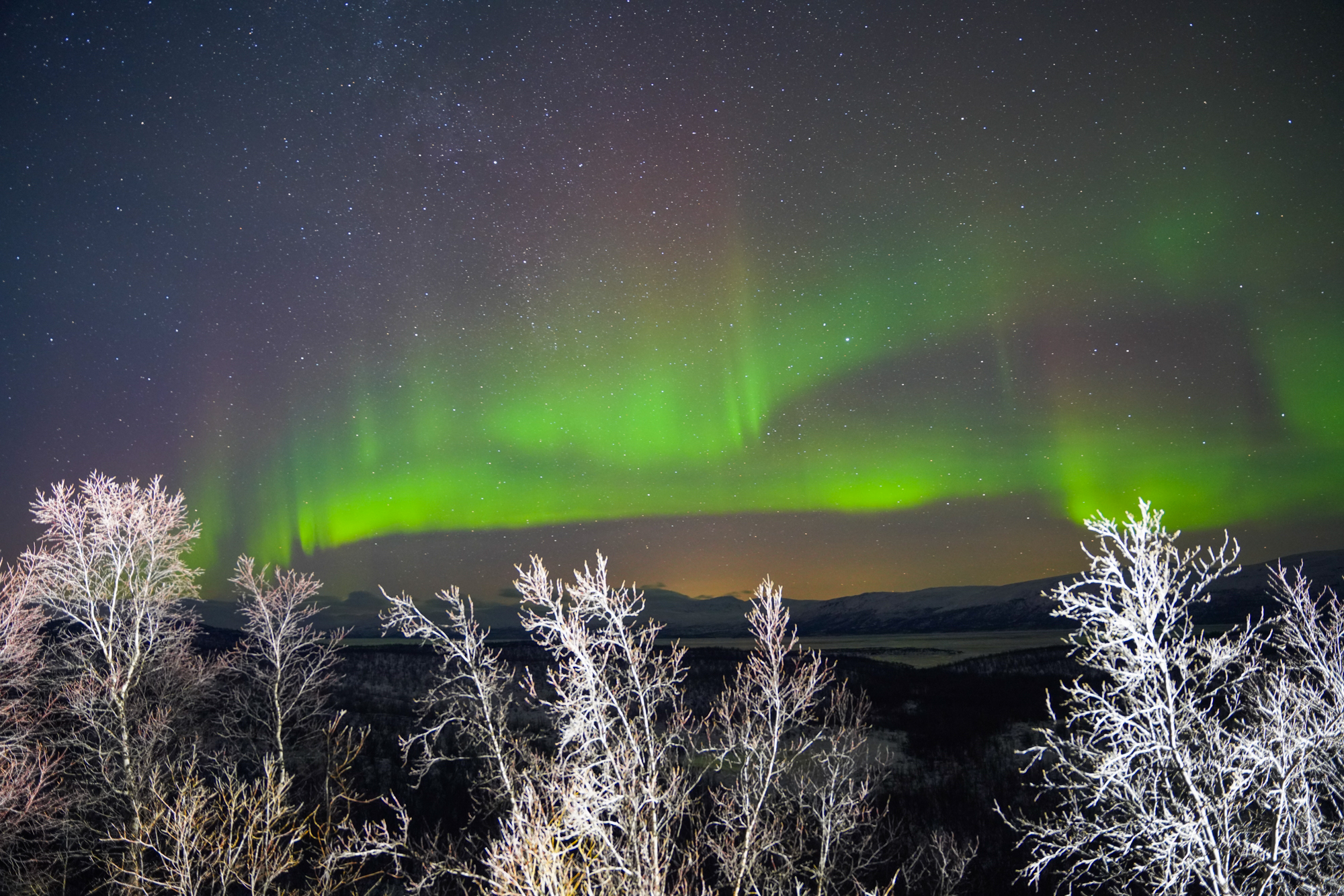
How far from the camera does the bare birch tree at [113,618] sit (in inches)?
631

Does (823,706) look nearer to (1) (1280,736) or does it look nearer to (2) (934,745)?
(2) (934,745)

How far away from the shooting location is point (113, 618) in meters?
16.7

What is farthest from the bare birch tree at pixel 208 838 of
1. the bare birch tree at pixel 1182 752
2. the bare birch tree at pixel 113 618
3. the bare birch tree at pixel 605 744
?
the bare birch tree at pixel 1182 752

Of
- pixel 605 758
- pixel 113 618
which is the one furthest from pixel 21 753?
pixel 605 758

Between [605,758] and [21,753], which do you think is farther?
[21,753]

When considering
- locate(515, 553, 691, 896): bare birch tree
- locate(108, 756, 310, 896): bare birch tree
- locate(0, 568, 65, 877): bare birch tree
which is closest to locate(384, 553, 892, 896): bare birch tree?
locate(515, 553, 691, 896): bare birch tree

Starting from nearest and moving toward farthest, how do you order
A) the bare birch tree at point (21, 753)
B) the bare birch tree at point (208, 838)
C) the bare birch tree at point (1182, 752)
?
the bare birch tree at point (1182, 752) → the bare birch tree at point (208, 838) → the bare birch tree at point (21, 753)

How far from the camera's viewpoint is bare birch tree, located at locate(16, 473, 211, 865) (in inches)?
631

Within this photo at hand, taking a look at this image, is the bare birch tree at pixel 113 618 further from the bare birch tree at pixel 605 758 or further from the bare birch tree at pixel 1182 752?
the bare birch tree at pixel 1182 752

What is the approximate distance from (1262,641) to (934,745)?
33.3m

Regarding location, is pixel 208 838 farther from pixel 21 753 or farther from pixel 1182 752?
pixel 1182 752

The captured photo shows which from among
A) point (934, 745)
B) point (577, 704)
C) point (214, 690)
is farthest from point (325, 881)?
point (934, 745)

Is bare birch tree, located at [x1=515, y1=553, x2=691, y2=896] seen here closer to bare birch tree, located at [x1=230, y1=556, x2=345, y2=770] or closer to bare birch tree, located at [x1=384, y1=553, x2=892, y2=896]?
bare birch tree, located at [x1=384, y1=553, x2=892, y2=896]

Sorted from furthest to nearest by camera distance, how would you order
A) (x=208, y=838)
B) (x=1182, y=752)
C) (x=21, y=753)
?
(x=21, y=753) < (x=208, y=838) < (x=1182, y=752)
